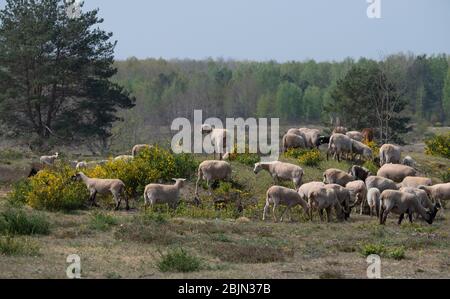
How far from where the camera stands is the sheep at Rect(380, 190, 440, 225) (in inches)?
845

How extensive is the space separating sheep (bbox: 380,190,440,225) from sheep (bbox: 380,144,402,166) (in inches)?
298

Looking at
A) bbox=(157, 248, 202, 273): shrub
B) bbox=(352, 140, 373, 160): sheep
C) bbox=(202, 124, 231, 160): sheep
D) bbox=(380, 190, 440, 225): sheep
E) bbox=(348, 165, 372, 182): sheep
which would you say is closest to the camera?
bbox=(157, 248, 202, 273): shrub

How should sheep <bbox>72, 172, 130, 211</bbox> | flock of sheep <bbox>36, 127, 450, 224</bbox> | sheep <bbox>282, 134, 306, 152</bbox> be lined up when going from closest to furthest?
flock of sheep <bbox>36, 127, 450, 224</bbox>, sheep <bbox>72, 172, 130, 211</bbox>, sheep <bbox>282, 134, 306, 152</bbox>

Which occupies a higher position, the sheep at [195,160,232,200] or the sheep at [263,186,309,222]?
the sheep at [195,160,232,200]

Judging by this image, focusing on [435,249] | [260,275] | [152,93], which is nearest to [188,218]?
[435,249]

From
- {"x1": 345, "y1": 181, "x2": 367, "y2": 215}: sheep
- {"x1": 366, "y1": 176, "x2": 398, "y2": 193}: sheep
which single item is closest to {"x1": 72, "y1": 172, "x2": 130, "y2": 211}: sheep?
{"x1": 345, "y1": 181, "x2": 367, "y2": 215}: sheep

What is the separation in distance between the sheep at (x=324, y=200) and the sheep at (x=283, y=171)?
286 cm

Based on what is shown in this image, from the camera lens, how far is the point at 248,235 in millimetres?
18922

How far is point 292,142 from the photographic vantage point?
30.4 meters

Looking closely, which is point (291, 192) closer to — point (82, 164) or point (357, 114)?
point (82, 164)

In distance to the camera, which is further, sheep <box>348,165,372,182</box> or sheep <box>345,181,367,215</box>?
sheep <box>348,165,372,182</box>

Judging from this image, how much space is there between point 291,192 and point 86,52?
23.1 metres

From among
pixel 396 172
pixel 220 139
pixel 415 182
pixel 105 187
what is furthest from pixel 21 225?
pixel 396 172

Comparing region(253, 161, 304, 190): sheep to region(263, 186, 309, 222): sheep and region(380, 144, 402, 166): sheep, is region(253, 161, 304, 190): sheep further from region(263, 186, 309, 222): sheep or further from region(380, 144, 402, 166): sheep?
region(380, 144, 402, 166): sheep
